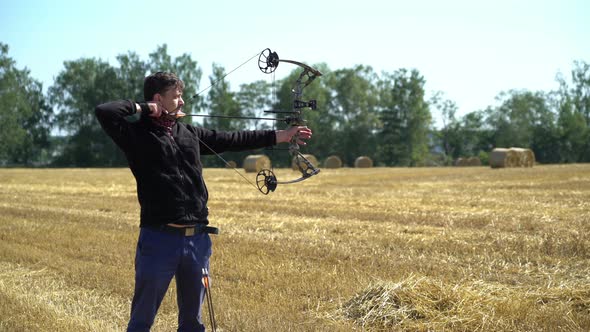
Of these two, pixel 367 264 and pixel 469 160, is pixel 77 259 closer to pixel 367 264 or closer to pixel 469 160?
pixel 367 264

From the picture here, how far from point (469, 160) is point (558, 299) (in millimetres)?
48093

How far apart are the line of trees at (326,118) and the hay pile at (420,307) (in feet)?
177

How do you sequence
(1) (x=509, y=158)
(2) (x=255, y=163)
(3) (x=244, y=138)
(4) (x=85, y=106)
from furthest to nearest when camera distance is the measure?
1. (4) (x=85, y=106)
2. (1) (x=509, y=158)
3. (2) (x=255, y=163)
4. (3) (x=244, y=138)

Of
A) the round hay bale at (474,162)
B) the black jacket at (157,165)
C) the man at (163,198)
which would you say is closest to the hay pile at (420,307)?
the man at (163,198)

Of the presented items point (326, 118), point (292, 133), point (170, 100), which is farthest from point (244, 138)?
Result: point (326, 118)

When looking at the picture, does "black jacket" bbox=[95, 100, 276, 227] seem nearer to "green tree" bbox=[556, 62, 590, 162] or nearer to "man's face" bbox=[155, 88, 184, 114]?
"man's face" bbox=[155, 88, 184, 114]

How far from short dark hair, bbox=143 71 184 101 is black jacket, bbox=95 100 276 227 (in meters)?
0.17

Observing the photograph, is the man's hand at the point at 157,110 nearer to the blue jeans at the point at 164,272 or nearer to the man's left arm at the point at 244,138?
the man's left arm at the point at 244,138

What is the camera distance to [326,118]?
69.8 metres

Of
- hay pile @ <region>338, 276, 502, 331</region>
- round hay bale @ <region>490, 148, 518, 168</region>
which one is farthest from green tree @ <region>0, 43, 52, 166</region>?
hay pile @ <region>338, 276, 502, 331</region>

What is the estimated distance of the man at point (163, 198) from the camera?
3.73 meters

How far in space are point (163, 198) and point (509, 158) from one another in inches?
1300

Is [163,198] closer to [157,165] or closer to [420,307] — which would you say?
[157,165]

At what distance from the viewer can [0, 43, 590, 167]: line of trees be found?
213ft
